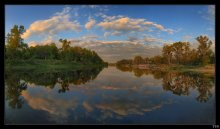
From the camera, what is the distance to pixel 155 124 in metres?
3.61

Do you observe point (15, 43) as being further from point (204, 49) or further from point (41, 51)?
point (204, 49)

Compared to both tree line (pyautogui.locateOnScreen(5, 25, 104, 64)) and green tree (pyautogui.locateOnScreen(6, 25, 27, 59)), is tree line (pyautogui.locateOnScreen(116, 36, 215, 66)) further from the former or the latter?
green tree (pyautogui.locateOnScreen(6, 25, 27, 59))

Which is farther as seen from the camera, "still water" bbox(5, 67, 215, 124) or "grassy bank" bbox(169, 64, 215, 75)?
"grassy bank" bbox(169, 64, 215, 75)

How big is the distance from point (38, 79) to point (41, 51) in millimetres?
522

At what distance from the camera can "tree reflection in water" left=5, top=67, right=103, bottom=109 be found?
13.2 ft

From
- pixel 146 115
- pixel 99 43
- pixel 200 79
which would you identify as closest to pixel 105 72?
pixel 99 43

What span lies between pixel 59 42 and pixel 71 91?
0.88 metres

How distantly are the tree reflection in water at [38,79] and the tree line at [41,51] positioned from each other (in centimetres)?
27

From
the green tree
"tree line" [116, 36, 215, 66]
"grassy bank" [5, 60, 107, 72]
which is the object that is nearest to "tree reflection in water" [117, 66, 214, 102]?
"tree line" [116, 36, 215, 66]

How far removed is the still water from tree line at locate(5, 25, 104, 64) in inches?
12.2

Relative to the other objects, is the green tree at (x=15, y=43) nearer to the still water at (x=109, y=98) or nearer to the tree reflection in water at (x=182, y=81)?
the still water at (x=109, y=98)

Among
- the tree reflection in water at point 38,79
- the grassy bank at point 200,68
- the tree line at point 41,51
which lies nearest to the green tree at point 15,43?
the tree line at point 41,51

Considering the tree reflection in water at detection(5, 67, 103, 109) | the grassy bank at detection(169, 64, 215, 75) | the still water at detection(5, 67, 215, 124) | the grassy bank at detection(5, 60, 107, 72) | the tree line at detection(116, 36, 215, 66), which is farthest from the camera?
the grassy bank at detection(5, 60, 107, 72)

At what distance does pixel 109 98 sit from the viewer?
4023 millimetres
